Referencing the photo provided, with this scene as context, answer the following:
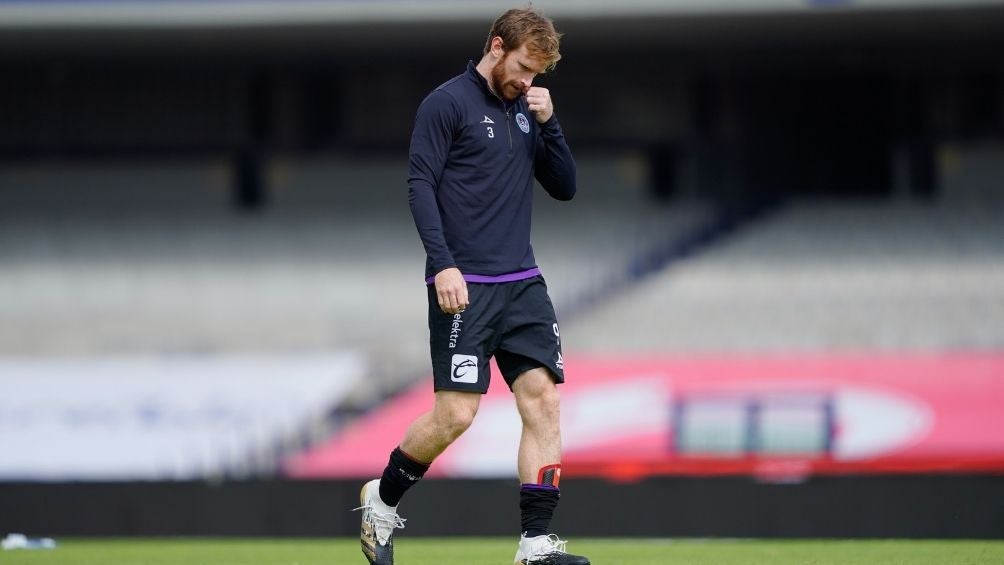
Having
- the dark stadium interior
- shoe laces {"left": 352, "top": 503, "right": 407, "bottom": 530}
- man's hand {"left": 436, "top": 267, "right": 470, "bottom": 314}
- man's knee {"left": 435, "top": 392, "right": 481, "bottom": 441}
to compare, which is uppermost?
the dark stadium interior

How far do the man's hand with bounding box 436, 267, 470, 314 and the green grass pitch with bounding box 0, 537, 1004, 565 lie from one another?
179 cm

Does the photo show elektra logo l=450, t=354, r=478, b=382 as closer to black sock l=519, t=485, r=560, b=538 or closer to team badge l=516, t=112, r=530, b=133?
black sock l=519, t=485, r=560, b=538

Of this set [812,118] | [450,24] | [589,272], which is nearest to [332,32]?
[450,24]

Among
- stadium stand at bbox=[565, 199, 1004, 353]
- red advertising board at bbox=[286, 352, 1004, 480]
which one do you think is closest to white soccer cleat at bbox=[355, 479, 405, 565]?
red advertising board at bbox=[286, 352, 1004, 480]

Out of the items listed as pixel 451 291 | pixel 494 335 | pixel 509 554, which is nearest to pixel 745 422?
pixel 509 554

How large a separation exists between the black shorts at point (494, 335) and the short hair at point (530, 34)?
0.85 m

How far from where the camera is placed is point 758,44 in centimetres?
1848

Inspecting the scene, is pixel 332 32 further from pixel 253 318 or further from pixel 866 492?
pixel 866 492

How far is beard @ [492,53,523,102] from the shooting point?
586cm

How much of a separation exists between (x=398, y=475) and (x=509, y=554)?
2.11m

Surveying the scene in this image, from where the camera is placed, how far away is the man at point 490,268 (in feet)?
18.8

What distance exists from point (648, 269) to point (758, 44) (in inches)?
117

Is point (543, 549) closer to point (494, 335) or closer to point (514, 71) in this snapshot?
point (494, 335)

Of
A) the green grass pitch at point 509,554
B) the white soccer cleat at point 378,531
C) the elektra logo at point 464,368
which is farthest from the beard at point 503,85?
the green grass pitch at point 509,554
